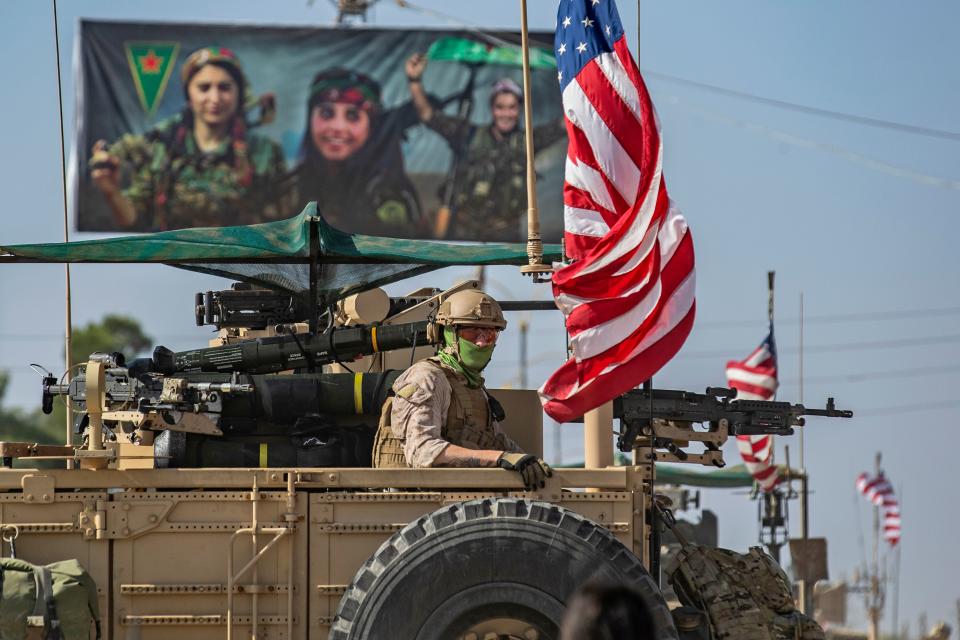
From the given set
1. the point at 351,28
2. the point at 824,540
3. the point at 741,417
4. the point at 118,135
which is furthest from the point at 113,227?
the point at 741,417

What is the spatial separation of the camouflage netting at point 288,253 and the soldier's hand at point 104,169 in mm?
31595

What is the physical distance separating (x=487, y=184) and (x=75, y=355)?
52.9 ft

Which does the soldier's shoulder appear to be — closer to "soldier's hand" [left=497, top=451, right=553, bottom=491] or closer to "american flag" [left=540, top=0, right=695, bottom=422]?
"soldier's hand" [left=497, top=451, right=553, bottom=491]

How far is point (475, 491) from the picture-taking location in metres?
8.21

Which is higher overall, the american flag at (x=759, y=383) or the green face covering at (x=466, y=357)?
the green face covering at (x=466, y=357)

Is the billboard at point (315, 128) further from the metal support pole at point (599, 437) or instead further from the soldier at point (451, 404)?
the soldier at point (451, 404)

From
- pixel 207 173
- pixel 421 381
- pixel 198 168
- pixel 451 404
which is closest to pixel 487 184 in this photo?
pixel 207 173

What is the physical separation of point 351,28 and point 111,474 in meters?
36.3

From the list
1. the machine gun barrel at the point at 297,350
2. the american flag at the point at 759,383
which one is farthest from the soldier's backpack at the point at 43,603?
the american flag at the point at 759,383

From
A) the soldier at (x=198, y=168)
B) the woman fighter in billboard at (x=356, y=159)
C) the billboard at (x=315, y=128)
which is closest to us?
the woman fighter in billboard at (x=356, y=159)

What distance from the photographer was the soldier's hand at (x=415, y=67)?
143 ft

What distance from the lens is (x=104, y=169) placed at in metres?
42.1

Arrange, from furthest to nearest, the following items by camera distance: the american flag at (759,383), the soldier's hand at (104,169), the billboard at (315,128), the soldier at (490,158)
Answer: the soldier at (490,158) → the billboard at (315,128) → the soldier's hand at (104,169) → the american flag at (759,383)

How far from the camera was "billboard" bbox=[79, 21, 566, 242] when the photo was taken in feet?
137
